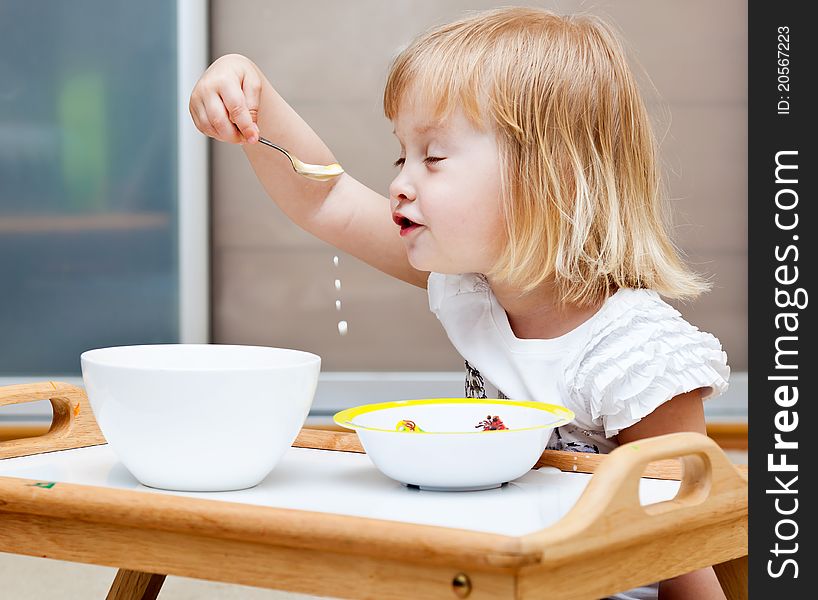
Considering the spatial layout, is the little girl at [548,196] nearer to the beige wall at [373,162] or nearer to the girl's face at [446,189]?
the girl's face at [446,189]

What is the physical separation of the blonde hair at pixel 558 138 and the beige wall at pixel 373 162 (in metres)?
1.09

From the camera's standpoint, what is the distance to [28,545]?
592mm

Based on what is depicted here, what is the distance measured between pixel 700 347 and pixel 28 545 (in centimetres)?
63

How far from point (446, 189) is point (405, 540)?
0.54 metres

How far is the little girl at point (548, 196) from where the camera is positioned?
37.4 inches

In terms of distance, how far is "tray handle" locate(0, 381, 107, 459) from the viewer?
0.77 m

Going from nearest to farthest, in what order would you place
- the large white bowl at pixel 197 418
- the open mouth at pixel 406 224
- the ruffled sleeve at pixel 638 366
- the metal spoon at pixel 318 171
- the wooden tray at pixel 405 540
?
the wooden tray at pixel 405 540, the large white bowl at pixel 197 418, the ruffled sleeve at pixel 638 366, the open mouth at pixel 406 224, the metal spoon at pixel 318 171

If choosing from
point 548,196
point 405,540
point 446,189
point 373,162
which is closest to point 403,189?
point 446,189

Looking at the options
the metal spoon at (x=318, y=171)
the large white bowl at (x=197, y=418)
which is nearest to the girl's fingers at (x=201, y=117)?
the metal spoon at (x=318, y=171)
